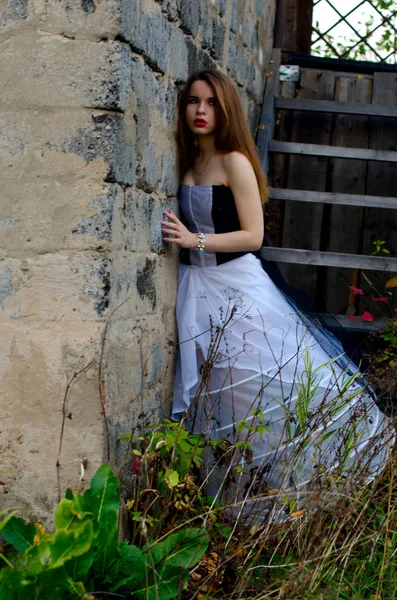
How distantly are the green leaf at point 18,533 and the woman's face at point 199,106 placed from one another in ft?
5.34

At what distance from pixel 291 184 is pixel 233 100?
6.07ft

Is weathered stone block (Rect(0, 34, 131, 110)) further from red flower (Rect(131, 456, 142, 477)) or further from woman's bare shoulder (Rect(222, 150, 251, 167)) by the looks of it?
red flower (Rect(131, 456, 142, 477))

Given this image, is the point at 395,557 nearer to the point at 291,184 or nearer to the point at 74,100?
the point at 74,100

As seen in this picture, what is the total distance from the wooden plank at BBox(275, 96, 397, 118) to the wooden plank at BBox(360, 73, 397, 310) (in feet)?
0.71

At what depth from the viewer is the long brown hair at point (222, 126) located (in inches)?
120

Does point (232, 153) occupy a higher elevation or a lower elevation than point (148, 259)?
higher

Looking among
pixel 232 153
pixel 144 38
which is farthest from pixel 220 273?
pixel 144 38

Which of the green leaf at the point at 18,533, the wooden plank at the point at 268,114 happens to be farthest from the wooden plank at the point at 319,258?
the green leaf at the point at 18,533

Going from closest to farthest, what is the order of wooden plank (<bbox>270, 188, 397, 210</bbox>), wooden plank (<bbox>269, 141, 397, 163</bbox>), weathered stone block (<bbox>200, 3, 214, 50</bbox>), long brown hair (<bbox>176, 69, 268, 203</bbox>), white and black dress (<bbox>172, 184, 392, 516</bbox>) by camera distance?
1. white and black dress (<bbox>172, 184, 392, 516</bbox>)
2. long brown hair (<bbox>176, 69, 268, 203</bbox>)
3. weathered stone block (<bbox>200, 3, 214, 50</bbox>)
4. wooden plank (<bbox>270, 188, 397, 210</bbox>)
5. wooden plank (<bbox>269, 141, 397, 163</bbox>)

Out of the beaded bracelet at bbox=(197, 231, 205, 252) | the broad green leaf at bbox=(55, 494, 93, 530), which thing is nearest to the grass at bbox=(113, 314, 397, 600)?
A: the broad green leaf at bbox=(55, 494, 93, 530)

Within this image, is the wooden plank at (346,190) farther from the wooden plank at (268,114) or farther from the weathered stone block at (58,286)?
the weathered stone block at (58,286)

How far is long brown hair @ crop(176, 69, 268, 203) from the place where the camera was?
304 centimetres

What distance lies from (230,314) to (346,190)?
2159 millimetres

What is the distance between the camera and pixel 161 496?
236 cm
